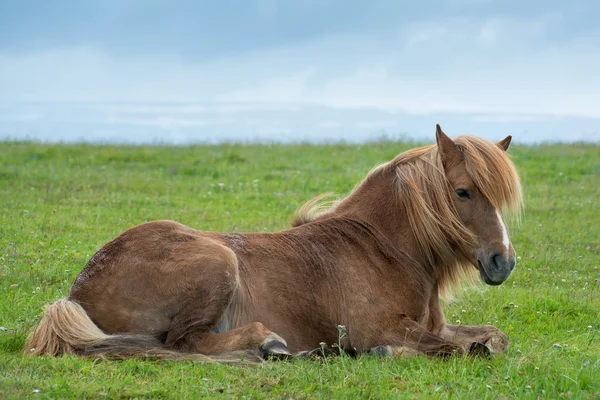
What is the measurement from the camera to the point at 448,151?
662 cm

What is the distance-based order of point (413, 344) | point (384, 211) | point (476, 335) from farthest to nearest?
1. point (384, 211)
2. point (476, 335)
3. point (413, 344)

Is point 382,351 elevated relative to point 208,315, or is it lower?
lower

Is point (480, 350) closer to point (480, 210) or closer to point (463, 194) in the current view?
point (480, 210)

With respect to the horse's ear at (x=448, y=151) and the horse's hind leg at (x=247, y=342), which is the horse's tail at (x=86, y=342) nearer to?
the horse's hind leg at (x=247, y=342)

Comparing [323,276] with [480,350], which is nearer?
[480,350]

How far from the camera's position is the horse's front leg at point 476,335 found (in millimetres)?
6484

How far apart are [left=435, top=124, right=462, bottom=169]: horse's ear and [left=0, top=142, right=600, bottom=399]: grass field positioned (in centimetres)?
162

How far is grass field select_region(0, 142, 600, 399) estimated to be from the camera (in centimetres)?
536

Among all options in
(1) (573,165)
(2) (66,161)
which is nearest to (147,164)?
(2) (66,161)

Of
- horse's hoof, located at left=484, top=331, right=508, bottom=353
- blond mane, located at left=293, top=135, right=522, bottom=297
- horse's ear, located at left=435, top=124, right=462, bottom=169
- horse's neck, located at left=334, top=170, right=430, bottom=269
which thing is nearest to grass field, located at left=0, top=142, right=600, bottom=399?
horse's hoof, located at left=484, top=331, right=508, bottom=353

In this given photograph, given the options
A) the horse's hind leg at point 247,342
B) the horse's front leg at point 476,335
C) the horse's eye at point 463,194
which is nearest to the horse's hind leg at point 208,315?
the horse's hind leg at point 247,342

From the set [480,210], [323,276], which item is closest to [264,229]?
[323,276]

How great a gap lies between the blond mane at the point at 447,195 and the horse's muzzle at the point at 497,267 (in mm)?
306

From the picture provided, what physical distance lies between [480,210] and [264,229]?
17.7 feet
